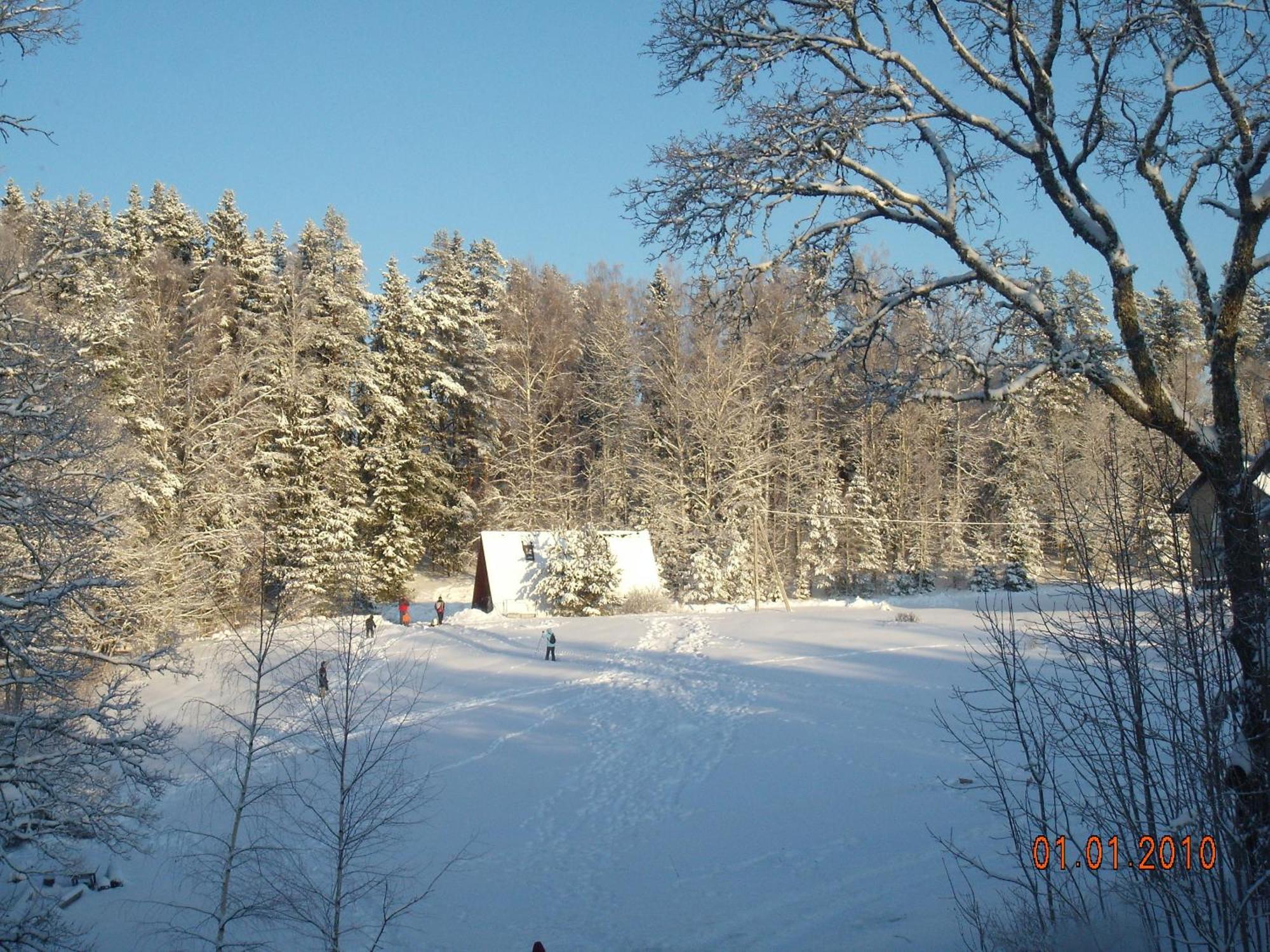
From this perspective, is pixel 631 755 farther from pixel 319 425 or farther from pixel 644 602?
pixel 319 425

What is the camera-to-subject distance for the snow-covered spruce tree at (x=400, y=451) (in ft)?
128

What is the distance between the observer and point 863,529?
43875mm

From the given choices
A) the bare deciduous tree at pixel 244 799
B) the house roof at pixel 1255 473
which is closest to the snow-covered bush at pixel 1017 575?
the bare deciduous tree at pixel 244 799

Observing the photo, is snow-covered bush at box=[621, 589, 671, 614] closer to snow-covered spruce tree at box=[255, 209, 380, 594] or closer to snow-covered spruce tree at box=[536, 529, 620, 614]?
snow-covered spruce tree at box=[536, 529, 620, 614]

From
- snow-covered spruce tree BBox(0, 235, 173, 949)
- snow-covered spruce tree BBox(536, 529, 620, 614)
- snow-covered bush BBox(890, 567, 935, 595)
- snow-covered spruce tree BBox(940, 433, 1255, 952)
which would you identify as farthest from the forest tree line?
snow-covered spruce tree BBox(940, 433, 1255, 952)

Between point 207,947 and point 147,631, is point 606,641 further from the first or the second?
point 207,947

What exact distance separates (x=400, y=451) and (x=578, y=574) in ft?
38.9

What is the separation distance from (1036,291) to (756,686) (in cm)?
1737

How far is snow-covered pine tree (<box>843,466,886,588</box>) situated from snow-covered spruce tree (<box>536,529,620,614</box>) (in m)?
14.6

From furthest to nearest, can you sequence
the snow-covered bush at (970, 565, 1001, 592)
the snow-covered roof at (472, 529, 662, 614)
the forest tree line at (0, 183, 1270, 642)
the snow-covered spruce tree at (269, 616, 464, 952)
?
1. the snow-covered bush at (970, 565, 1001, 592)
2. the snow-covered roof at (472, 529, 662, 614)
3. the forest tree line at (0, 183, 1270, 642)
4. the snow-covered spruce tree at (269, 616, 464, 952)

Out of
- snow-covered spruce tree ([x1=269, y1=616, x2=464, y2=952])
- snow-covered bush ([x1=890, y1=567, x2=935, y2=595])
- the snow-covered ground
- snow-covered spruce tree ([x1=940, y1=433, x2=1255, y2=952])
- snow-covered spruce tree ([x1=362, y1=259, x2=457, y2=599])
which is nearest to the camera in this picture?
snow-covered spruce tree ([x1=940, y1=433, x2=1255, y2=952])

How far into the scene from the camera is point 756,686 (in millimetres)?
21312

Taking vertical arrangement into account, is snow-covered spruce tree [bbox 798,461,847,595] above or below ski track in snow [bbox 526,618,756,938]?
above

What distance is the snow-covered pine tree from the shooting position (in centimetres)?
4375
